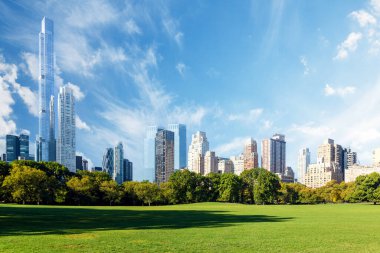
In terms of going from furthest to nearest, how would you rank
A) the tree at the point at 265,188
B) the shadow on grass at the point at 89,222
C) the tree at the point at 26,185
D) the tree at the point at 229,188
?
the tree at the point at 265,188
the tree at the point at 229,188
the tree at the point at 26,185
the shadow on grass at the point at 89,222

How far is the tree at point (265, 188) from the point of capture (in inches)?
3954

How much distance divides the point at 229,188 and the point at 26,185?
5171 cm

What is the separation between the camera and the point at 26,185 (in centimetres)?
7325

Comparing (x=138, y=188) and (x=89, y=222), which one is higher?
(x=89, y=222)

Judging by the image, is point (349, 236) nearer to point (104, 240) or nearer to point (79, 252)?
point (104, 240)

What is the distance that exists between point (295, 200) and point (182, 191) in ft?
140

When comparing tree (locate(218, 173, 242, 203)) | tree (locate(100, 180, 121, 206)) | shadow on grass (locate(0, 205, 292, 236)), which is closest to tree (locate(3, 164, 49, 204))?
tree (locate(100, 180, 121, 206))

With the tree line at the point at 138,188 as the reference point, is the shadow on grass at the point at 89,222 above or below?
above

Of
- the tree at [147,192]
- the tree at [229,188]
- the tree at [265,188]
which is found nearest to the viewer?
the tree at [147,192]

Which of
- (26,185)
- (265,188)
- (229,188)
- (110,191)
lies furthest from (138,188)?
(265,188)

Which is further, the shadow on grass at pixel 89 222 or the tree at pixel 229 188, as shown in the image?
the tree at pixel 229 188

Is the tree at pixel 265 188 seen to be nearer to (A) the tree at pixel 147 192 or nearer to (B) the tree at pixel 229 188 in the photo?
(B) the tree at pixel 229 188

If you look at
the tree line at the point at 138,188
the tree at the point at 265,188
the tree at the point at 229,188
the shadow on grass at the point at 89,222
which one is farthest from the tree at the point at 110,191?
the shadow on grass at the point at 89,222

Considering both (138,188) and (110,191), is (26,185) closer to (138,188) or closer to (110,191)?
(110,191)
